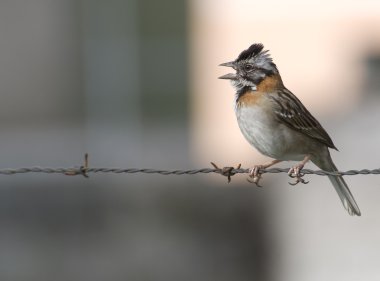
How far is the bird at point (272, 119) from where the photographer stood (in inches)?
355

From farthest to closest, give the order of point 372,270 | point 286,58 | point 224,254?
point 286,58
point 224,254
point 372,270

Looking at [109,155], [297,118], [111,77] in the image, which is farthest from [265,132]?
[111,77]

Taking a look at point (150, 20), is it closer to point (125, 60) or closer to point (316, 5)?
point (125, 60)

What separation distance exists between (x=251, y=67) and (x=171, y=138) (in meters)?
9.36

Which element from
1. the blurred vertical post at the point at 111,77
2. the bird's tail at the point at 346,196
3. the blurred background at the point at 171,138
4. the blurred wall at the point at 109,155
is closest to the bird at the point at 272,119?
the bird's tail at the point at 346,196

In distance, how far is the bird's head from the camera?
9.15m

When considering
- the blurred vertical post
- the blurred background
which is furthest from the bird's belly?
the blurred vertical post

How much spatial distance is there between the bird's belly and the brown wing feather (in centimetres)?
6

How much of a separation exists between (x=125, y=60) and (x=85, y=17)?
90cm

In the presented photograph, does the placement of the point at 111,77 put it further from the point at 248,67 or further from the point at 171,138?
the point at 248,67

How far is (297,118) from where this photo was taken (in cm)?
920

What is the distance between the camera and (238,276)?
15180 mm

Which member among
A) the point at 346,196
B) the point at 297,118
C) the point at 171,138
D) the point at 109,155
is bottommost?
the point at 346,196

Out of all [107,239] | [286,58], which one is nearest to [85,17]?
[286,58]
